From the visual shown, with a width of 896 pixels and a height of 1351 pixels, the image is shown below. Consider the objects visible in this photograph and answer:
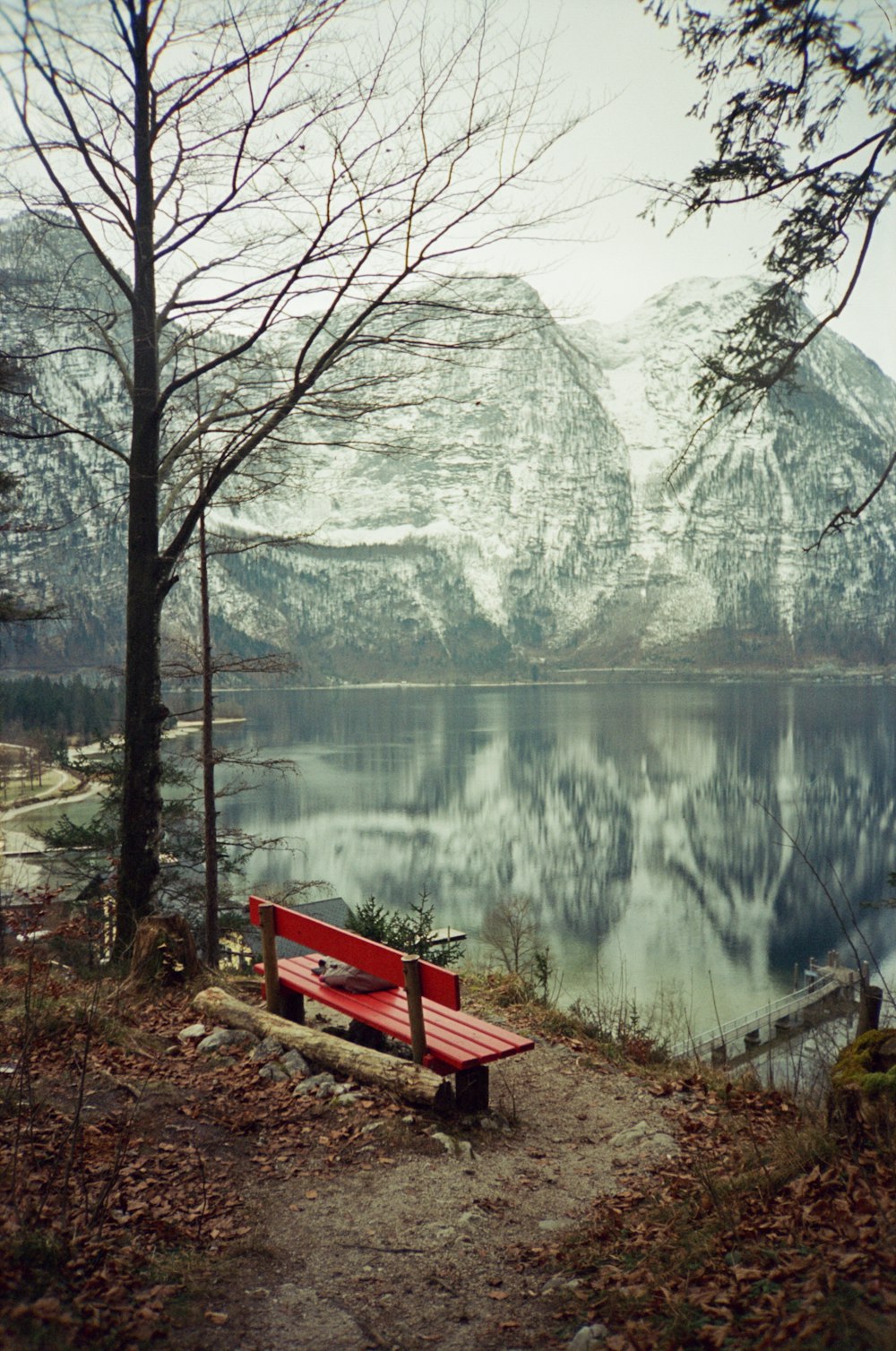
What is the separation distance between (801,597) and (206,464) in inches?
7884

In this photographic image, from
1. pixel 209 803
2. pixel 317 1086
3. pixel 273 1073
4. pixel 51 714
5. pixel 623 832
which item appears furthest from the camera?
pixel 51 714

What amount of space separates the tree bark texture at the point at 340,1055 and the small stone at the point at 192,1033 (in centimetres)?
16

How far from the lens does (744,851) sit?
47.4 metres

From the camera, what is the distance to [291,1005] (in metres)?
5.68

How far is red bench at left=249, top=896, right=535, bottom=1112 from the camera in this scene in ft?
14.4

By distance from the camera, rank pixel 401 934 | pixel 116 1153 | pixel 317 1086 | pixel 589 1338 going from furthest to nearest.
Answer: pixel 401 934
pixel 317 1086
pixel 116 1153
pixel 589 1338

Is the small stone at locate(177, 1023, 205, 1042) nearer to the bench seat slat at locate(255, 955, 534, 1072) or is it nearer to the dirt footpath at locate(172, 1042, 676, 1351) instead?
the bench seat slat at locate(255, 955, 534, 1072)

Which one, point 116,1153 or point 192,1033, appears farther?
point 192,1033

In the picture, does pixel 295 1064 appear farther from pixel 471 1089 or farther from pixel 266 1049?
pixel 471 1089

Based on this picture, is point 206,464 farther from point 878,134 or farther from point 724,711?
point 724,711

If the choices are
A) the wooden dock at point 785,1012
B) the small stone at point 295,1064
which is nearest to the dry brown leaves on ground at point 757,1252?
the small stone at point 295,1064

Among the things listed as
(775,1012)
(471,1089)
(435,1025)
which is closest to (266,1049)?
(435,1025)

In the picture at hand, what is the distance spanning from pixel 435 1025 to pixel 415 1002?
35cm

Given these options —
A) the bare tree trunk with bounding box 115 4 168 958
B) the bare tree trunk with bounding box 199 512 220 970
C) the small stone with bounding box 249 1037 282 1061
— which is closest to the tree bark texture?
the small stone with bounding box 249 1037 282 1061
